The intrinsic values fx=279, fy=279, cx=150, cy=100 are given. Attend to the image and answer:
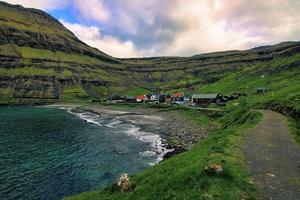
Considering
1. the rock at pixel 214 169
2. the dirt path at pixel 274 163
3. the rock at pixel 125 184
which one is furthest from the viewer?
the rock at pixel 125 184

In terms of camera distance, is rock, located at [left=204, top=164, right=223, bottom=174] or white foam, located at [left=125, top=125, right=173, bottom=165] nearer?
rock, located at [left=204, top=164, right=223, bottom=174]

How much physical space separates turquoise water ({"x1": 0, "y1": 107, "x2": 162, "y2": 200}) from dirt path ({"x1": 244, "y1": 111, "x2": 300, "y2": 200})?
87.1 ft

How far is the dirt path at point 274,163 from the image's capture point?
74.0 feet

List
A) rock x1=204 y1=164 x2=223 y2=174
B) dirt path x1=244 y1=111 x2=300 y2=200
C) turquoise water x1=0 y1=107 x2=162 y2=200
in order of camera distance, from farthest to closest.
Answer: turquoise water x1=0 y1=107 x2=162 y2=200 < rock x1=204 y1=164 x2=223 y2=174 < dirt path x1=244 y1=111 x2=300 y2=200

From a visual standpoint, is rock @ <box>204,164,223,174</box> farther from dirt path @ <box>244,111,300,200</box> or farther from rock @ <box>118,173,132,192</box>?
rock @ <box>118,173,132,192</box>

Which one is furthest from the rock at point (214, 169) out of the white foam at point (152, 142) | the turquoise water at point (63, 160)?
the white foam at point (152, 142)

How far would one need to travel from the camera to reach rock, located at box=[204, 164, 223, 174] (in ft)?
81.1

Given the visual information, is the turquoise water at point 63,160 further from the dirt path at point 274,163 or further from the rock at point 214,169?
the rock at point 214,169

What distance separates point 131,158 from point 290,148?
128 ft

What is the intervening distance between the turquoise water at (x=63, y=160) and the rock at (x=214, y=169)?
28531mm

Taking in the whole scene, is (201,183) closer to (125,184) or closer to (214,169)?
(214,169)

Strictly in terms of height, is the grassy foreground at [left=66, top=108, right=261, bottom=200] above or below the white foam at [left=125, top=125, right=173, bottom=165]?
above

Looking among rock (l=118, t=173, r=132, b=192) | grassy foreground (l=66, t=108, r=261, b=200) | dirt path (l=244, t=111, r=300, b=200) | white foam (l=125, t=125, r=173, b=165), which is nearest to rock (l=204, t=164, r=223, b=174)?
grassy foreground (l=66, t=108, r=261, b=200)

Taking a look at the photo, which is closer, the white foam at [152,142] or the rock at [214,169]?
the rock at [214,169]
